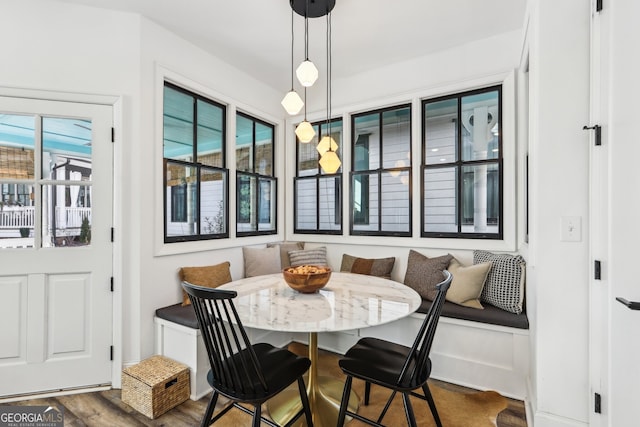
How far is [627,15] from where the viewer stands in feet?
3.92

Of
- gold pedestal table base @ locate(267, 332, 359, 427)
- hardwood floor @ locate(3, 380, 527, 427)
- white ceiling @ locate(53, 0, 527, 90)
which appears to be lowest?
hardwood floor @ locate(3, 380, 527, 427)

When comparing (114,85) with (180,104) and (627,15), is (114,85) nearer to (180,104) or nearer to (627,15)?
(180,104)

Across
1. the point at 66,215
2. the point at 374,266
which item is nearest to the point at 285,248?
the point at 374,266

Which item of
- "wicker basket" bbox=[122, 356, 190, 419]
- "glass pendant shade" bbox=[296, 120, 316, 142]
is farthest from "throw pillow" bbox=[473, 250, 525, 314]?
"wicker basket" bbox=[122, 356, 190, 419]

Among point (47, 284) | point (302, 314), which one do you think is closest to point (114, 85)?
point (47, 284)

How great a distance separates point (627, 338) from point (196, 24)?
3259 mm

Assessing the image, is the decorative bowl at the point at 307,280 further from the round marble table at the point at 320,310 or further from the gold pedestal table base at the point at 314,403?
the gold pedestal table base at the point at 314,403

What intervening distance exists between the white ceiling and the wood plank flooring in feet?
9.19

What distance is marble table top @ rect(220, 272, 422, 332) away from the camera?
141 centimetres

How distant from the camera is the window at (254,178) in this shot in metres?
3.42

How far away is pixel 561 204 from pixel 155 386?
2.57 m

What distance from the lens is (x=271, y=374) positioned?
151 cm

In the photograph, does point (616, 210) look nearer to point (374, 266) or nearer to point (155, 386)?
point (374, 266)

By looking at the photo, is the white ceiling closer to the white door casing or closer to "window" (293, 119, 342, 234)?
"window" (293, 119, 342, 234)
